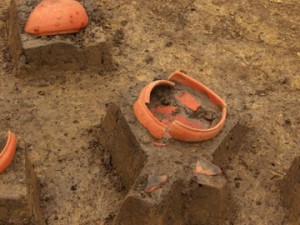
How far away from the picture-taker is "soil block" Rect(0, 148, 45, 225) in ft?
11.5

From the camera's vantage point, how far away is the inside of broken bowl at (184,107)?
4.12m

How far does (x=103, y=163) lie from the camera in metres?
4.26

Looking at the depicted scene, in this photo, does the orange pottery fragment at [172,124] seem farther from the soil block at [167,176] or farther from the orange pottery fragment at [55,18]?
the orange pottery fragment at [55,18]

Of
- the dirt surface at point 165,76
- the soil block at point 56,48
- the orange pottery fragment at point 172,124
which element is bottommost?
the dirt surface at point 165,76

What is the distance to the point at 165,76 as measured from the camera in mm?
4453

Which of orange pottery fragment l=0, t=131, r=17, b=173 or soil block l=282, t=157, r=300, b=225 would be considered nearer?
orange pottery fragment l=0, t=131, r=17, b=173

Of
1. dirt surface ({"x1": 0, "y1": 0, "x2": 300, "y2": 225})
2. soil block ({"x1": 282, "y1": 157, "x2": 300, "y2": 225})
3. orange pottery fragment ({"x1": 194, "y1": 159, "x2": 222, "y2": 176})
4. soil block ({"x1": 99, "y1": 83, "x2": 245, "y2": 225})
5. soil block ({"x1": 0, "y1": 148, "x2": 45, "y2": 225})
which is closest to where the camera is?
soil block ({"x1": 0, "y1": 148, "x2": 45, "y2": 225})

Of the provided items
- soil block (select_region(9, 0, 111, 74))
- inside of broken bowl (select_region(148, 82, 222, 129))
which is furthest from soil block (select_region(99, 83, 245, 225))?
soil block (select_region(9, 0, 111, 74))

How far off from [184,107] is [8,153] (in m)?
1.27

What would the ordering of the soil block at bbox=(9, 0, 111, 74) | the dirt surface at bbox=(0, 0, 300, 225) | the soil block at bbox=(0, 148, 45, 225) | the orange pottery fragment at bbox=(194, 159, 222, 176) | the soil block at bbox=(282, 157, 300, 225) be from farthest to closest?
the soil block at bbox=(9, 0, 111, 74) → the dirt surface at bbox=(0, 0, 300, 225) → the soil block at bbox=(282, 157, 300, 225) → the orange pottery fragment at bbox=(194, 159, 222, 176) → the soil block at bbox=(0, 148, 45, 225)

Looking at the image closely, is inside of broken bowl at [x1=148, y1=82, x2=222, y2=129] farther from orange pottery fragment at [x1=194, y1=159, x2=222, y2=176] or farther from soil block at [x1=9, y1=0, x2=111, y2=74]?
soil block at [x1=9, y1=0, x2=111, y2=74]

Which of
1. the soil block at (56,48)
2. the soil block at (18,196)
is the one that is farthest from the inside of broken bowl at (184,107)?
the soil block at (18,196)

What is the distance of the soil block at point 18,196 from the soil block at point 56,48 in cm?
123

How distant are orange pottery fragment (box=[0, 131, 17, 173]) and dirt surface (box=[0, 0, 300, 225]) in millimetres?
140
